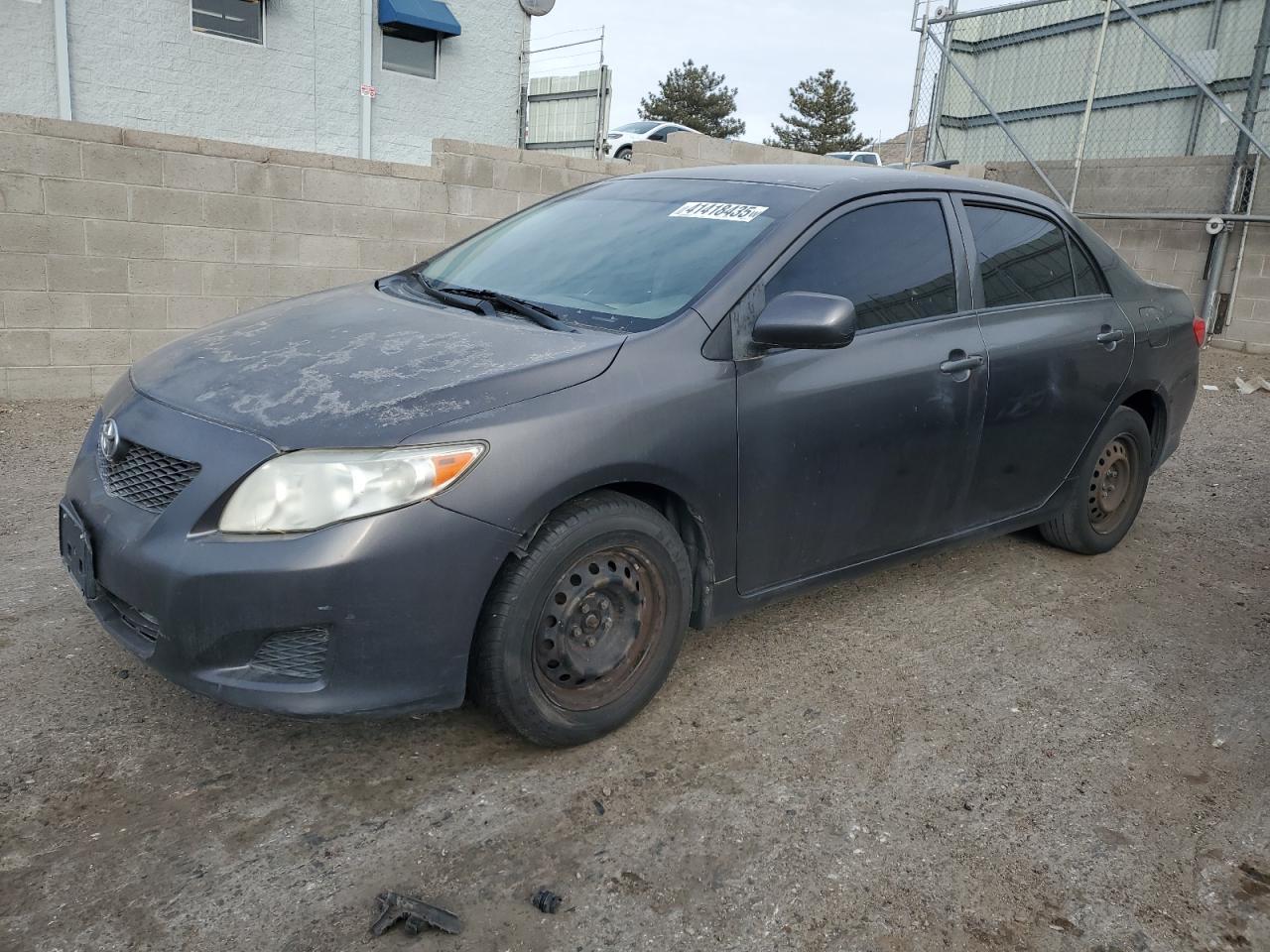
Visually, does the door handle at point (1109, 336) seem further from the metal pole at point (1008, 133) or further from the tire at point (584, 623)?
the metal pole at point (1008, 133)

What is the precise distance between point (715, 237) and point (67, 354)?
17.9ft

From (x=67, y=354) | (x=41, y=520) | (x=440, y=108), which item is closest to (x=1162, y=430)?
(x=41, y=520)

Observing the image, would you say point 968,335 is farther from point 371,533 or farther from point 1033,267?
point 371,533

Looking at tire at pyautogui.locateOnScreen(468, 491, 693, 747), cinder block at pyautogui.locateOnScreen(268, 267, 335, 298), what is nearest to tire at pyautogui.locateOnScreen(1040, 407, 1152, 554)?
tire at pyautogui.locateOnScreen(468, 491, 693, 747)

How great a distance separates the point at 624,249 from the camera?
3508 millimetres

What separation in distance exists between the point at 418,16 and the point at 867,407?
14.6 metres

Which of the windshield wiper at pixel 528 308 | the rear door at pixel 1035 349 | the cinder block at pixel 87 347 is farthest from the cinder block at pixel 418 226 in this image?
the rear door at pixel 1035 349

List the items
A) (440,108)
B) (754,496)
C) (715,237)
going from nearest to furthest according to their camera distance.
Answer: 1. (754,496)
2. (715,237)
3. (440,108)

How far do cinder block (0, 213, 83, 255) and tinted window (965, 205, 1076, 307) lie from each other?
5.78m

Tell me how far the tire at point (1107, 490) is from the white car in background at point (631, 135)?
54.0ft

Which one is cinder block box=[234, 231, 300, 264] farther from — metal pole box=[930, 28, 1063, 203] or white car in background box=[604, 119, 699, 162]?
white car in background box=[604, 119, 699, 162]

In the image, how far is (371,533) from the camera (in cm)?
241

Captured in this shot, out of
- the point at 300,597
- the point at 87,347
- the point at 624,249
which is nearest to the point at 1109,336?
the point at 624,249

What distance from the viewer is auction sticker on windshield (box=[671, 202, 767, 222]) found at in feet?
11.3
